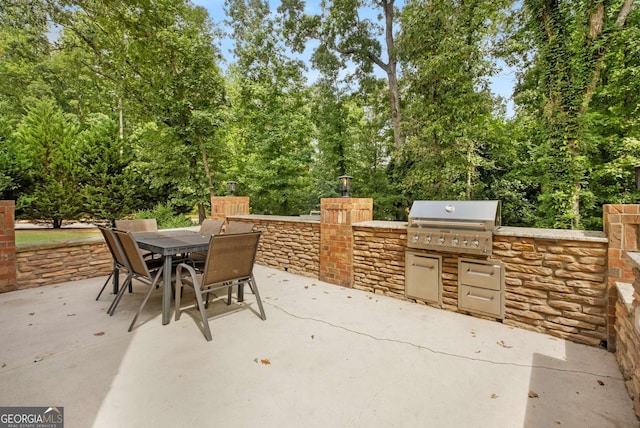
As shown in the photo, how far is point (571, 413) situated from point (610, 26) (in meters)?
8.73

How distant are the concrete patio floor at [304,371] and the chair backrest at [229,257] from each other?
49cm

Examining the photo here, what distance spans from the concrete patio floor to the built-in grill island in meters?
0.27

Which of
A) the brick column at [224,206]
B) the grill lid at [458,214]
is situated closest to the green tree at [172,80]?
the brick column at [224,206]

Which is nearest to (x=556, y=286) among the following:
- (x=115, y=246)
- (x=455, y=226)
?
(x=455, y=226)

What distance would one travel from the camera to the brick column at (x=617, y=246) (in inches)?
87.4

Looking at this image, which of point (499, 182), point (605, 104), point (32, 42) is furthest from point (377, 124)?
point (32, 42)

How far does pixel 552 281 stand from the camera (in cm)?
261

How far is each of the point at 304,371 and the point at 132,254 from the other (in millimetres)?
2025

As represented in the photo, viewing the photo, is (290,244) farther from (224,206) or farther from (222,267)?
(222,267)

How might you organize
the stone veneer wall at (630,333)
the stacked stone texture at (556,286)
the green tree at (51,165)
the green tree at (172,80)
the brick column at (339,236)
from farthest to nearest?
the green tree at (172,80), the green tree at (51,165), the brick column at (339,236), the stacked stone texture at (556,286), the stone veneer wall at (630,333)

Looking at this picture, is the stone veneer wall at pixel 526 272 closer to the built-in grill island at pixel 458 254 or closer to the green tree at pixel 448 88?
the built-in grill island at pixel 458 254

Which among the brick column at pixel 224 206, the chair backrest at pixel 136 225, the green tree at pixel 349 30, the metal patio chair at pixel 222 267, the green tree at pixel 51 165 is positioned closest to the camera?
the metal patio chair at pixel 222 267

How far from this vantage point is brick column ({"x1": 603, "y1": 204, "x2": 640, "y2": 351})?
7.28 feet

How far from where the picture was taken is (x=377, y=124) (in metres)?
12.2
